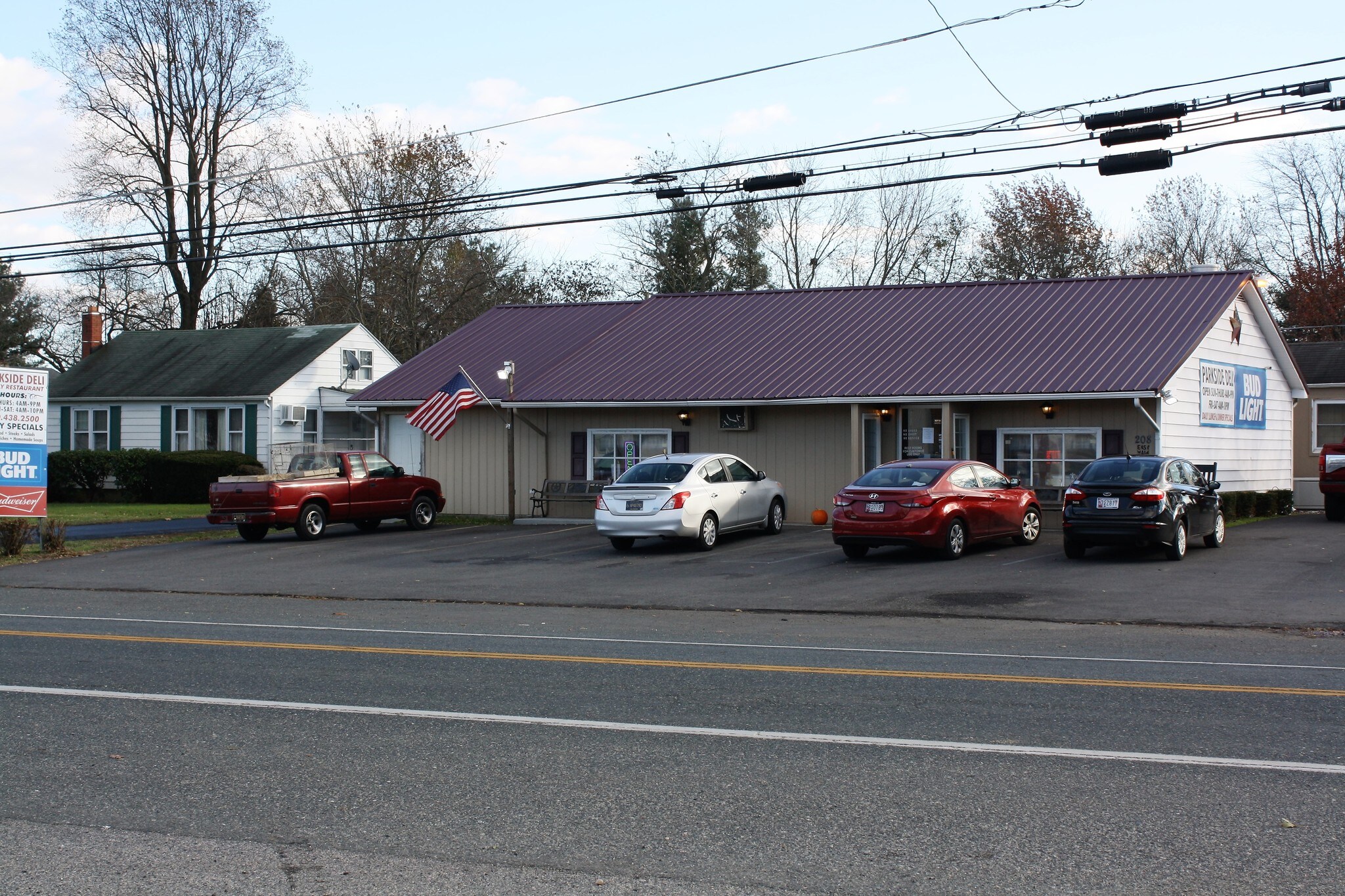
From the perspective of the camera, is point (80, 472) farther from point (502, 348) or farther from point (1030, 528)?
point (1030, 528)

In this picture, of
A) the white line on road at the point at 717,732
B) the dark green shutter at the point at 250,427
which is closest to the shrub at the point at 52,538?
the white line on road at the point at 717,732

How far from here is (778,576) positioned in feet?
61.1

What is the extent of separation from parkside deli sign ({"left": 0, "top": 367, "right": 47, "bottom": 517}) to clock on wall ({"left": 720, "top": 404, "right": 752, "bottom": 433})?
1350 centimetres

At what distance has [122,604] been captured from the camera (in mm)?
15742

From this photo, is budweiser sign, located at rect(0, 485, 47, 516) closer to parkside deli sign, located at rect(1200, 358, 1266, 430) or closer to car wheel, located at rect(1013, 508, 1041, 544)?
car wheel, located at rect(1013, 508, 1041, 544)

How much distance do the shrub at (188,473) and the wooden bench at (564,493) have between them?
12.5 meters

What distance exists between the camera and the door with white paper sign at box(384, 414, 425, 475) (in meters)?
32.9

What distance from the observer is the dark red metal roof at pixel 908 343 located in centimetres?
2516

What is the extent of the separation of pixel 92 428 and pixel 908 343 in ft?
95.4

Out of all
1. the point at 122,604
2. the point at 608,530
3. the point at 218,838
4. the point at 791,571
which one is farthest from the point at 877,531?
the point at 218,838

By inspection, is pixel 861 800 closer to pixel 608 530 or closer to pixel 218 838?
pixel 218 838

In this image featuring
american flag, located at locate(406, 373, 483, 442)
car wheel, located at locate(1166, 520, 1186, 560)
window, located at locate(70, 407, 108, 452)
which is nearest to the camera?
car wheel, located at locate(1166, 520, 1186, 560)

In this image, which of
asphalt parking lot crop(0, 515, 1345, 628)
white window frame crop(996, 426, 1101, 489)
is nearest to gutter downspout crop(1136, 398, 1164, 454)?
white window frame crop(996, 426, 1101, 489)

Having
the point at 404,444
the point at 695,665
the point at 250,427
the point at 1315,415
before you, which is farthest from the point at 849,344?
the point at 250,427
